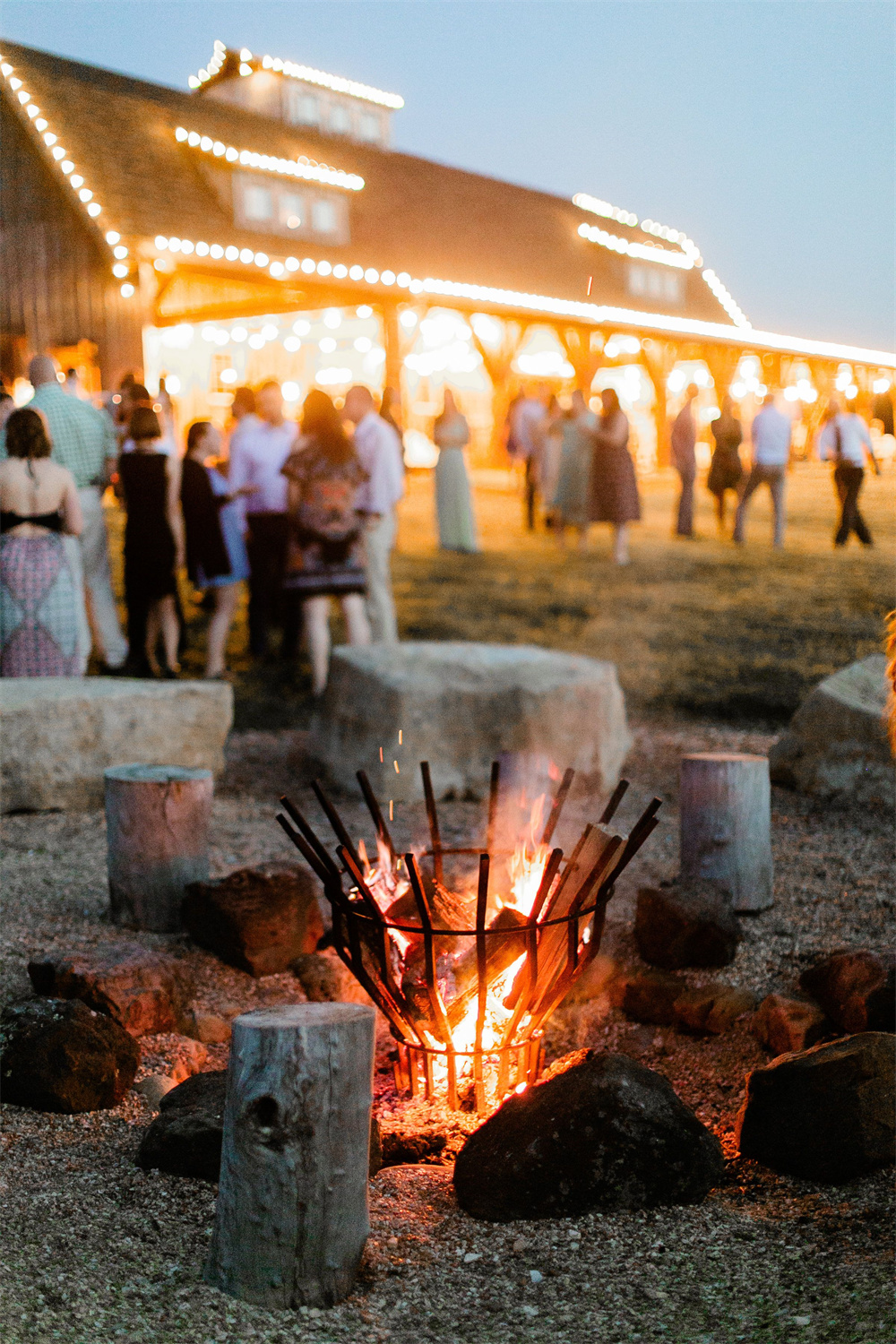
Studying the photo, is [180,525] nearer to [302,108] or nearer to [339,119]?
[302,108]

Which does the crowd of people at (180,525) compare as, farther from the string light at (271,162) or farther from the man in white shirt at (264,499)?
the string light at (271,162)

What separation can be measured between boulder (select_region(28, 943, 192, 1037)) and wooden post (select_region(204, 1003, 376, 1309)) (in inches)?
42.0

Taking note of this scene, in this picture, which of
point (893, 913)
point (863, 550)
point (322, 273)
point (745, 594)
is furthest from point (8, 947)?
point (322, 273)

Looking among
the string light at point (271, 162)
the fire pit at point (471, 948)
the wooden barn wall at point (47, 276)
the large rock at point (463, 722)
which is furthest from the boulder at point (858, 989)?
the string light at point (271, 162)

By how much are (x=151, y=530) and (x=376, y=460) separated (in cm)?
139

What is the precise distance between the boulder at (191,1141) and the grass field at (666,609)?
12.9 ft

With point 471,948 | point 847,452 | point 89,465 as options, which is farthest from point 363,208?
point 471,948

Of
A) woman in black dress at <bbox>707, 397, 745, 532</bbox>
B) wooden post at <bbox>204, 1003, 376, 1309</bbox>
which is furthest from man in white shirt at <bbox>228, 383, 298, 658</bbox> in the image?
woman in black dress at <bbox>707, 397, 745, 532</bbox>

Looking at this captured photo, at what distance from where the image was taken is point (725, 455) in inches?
548

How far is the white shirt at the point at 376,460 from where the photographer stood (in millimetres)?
7008

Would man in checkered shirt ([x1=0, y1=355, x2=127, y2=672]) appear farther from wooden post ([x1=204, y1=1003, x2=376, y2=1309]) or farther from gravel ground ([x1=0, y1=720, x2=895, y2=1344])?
wooden post ([x1=204, y1=1003, x2=376, y2=1309])

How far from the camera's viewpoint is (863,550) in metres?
12.8

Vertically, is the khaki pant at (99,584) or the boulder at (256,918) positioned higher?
→ the khaki pant at (99,584)

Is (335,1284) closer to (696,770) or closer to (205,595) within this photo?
(696,770)
